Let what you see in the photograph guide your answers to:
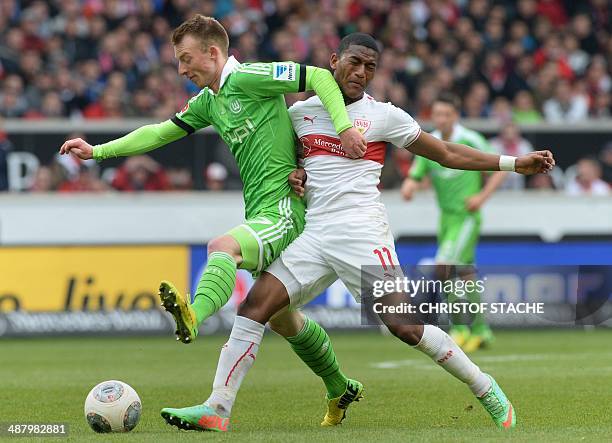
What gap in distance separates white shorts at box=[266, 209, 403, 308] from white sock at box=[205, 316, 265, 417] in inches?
13.0

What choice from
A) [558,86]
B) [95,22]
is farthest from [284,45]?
[558,86]

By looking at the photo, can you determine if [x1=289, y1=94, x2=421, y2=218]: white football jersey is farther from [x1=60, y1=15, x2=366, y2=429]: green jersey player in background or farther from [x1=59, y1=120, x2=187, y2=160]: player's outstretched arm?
[x1=59, y1=120, x2=187, y2=160]: player's outstretched arm

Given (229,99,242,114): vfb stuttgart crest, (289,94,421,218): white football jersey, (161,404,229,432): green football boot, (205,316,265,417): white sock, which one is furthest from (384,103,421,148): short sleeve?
(161,404,229,432): green football boot

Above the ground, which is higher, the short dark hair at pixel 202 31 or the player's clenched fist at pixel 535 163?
the short dark hair at pixel 202 31

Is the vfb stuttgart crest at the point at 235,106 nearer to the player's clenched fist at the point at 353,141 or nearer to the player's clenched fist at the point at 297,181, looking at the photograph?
the player's clenched fist at the point at 297,181

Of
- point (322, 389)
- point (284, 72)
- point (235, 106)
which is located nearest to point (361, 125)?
point (284, 72)

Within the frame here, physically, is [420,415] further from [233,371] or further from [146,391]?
[146,391]

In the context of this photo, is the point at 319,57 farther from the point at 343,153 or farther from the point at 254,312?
the point at 254,312

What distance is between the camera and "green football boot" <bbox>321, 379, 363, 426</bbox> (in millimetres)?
7880

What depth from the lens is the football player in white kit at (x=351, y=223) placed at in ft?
24.2

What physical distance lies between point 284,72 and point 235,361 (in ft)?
5.59

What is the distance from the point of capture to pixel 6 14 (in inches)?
786

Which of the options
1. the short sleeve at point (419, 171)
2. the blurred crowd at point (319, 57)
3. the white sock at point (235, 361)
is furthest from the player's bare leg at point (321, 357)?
the blurred crowd at point (319, 57)

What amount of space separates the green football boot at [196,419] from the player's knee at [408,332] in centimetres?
111
